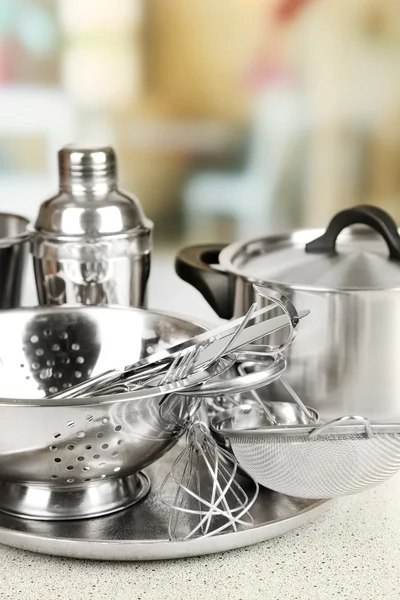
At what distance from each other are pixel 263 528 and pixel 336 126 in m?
0.94

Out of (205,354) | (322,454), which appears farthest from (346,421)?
(205,354)

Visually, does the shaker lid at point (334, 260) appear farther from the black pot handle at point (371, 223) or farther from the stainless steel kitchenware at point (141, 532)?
the stainless steel kitchenware at point (141, 532)

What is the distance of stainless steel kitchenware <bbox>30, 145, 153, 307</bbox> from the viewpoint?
1.00 metres

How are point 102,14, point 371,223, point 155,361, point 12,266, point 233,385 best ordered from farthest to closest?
point 102,14 < point 12,266 < point 371,223 < point 155,361 < point 233,385

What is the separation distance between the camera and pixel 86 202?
100 centimetres

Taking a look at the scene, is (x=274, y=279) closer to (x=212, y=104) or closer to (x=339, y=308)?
(x=339, y=308)

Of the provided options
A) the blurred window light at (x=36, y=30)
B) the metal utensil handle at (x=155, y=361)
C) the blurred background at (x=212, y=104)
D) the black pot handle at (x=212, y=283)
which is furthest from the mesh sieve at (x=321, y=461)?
the blurred window light at (x=36, y=30)

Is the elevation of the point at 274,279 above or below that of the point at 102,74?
below

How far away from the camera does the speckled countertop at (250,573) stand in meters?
0.69

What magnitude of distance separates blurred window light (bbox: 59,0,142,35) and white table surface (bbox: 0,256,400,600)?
963 mm

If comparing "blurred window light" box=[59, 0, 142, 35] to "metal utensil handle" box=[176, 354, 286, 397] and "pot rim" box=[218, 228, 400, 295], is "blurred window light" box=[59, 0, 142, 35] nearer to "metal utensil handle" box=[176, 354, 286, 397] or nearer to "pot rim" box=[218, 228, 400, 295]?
"pot rim" box=[218, 228, 400, 295]

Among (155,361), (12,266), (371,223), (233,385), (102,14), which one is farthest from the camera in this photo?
(102,14)


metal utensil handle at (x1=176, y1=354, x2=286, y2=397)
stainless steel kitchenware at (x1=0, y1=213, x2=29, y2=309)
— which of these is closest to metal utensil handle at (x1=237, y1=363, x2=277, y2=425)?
metal utensil handle at (x1=176, y1=354, x2=286, y2=397)

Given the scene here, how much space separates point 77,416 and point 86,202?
0.36 m
